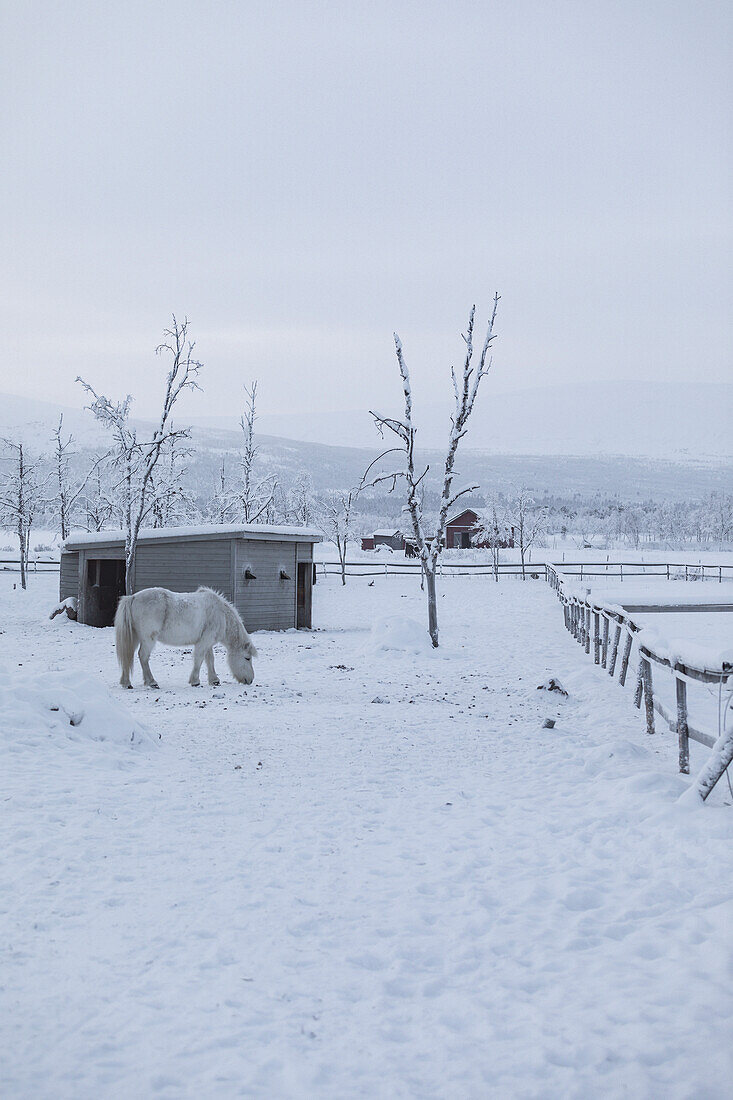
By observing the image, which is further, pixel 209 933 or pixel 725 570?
pixel 725 570

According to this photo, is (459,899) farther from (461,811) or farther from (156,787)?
(156,787)

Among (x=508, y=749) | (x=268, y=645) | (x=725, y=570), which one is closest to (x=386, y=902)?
(x=508, y=749)

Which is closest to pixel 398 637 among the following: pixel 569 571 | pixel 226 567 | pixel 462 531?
pixel 226 567

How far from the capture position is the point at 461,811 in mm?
5238

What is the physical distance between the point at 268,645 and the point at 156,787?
33.1ft

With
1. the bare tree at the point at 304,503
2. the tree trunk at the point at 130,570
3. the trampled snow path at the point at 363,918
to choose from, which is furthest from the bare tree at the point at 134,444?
the bare tree at the point at 304,503

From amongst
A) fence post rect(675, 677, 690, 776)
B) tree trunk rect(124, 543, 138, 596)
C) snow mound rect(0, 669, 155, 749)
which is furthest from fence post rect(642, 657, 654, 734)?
tree trunk rect(124, 543, 138, 596)

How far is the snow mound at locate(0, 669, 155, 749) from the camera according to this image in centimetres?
649

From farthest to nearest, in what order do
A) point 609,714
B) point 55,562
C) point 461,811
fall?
point 55,562 < point 609,714 < point 461,811

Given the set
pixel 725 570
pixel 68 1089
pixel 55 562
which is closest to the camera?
pixel 68 1089

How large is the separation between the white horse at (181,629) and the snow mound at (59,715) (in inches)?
118

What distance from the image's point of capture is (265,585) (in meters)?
18.7

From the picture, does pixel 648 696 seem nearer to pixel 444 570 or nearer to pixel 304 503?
pixel 444 570

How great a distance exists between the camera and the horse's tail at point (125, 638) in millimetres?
10250
